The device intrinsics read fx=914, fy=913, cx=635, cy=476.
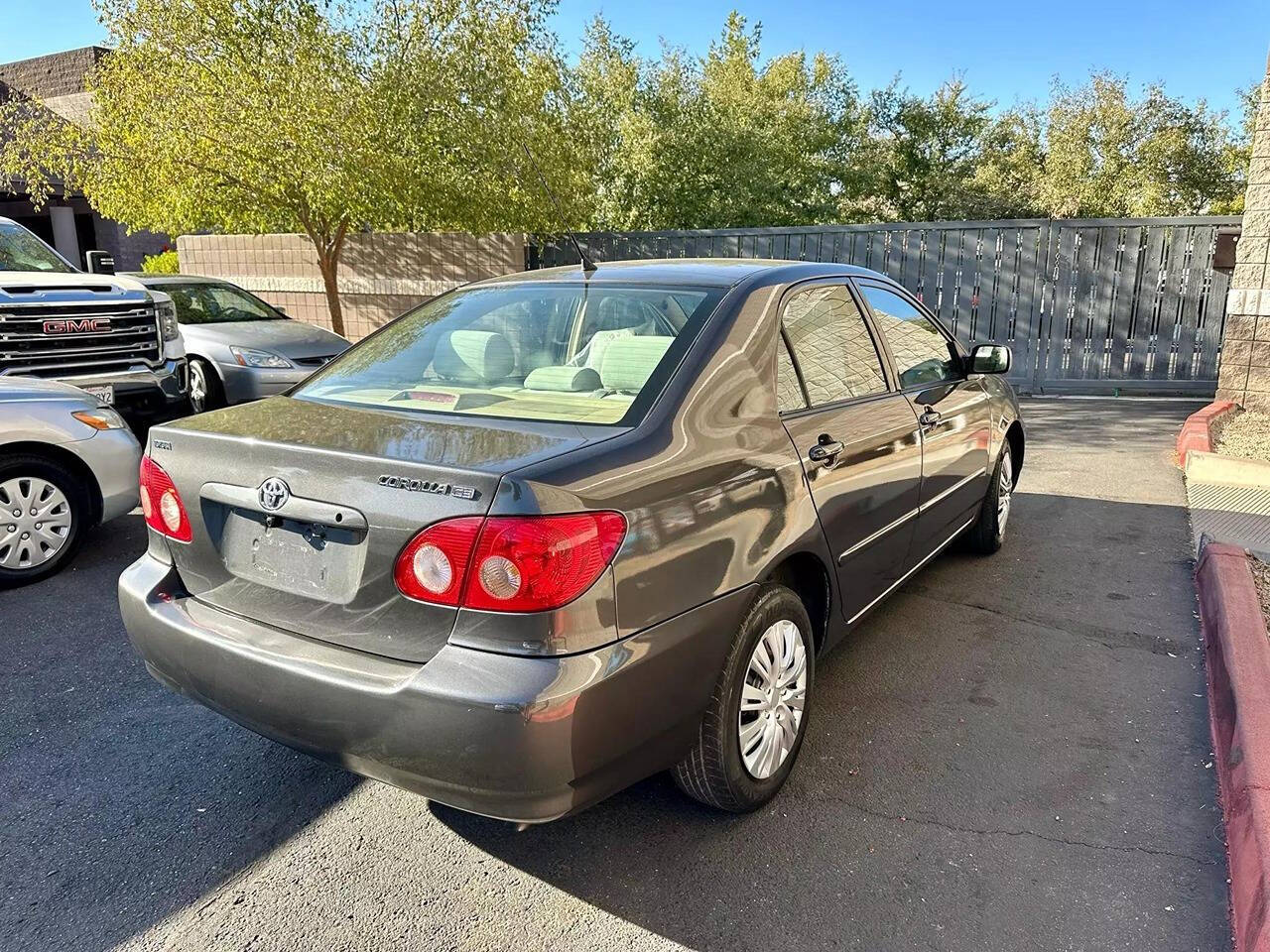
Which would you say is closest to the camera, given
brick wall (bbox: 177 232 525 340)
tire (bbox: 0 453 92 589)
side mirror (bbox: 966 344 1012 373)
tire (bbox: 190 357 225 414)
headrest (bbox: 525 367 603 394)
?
headrest (bbox: 525 367 603 394)

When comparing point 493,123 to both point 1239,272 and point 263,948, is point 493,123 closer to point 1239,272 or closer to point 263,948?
point 1239,272

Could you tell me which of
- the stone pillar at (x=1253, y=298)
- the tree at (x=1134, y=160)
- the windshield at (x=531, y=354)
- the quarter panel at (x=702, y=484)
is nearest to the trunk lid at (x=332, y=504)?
the quarter panel at (x=702, y=484)

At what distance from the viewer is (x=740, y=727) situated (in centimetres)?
270

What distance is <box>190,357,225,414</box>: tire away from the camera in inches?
368

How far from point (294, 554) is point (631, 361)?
46.5 inches

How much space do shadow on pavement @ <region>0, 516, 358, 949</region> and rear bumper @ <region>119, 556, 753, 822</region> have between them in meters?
0.50

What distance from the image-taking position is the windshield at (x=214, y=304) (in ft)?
32.9

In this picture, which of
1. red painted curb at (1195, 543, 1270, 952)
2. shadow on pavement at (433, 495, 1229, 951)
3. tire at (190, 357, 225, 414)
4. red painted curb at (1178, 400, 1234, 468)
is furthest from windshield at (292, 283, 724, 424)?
tire at (190, 357, 225, 414)

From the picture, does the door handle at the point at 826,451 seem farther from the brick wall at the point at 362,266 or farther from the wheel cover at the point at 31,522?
the brick wall at the point at 362,266

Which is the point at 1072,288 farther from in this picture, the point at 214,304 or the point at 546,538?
the point at 546,538

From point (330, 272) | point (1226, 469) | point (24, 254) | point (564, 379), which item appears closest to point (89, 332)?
point (24, 254)

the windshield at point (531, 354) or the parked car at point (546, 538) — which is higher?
the windshield at point (531, 354)

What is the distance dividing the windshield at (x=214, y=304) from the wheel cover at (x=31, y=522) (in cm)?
545

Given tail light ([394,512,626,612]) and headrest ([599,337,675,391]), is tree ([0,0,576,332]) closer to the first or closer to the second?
headrest ([599,337,675,391])
